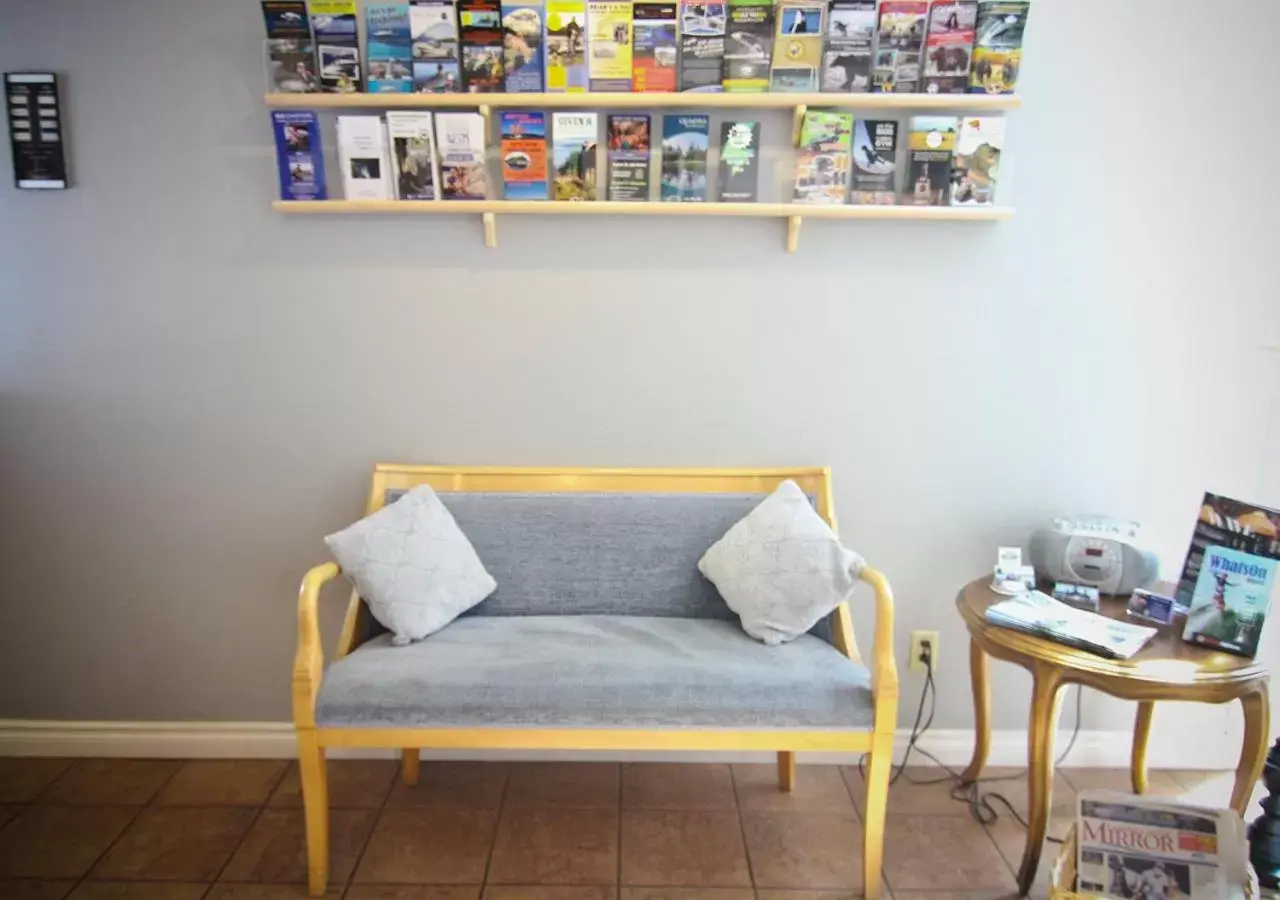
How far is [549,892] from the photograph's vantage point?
1.89 meters

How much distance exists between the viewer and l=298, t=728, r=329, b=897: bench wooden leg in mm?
1806

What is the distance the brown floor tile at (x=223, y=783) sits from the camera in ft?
7.32

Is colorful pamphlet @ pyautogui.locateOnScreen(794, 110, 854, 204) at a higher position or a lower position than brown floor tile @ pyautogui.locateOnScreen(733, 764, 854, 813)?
higher

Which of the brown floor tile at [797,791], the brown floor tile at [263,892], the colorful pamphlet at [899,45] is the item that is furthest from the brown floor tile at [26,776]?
the colorful pamphlet at [899,45]

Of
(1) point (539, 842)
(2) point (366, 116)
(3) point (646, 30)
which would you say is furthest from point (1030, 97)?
(1) point (539, 842)

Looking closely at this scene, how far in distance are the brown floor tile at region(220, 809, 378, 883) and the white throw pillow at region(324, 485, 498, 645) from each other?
56cm

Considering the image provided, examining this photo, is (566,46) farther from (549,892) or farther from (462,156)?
(549,892)

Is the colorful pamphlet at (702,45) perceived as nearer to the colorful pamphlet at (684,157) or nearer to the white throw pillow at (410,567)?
the colorful pamphlet at (684,157)

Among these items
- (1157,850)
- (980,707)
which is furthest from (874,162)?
(1157,850)

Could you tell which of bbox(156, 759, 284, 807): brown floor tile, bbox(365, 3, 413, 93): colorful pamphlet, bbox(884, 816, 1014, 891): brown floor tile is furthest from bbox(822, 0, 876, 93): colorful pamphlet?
bbox(156, 759, 284, 807): brown floor tile

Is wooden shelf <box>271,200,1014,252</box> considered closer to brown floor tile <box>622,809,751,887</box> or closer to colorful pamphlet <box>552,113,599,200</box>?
colorful pamphlet <box>552,113,599,200</box>

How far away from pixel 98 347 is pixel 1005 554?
2598 mm

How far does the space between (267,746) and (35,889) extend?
2.07 ft

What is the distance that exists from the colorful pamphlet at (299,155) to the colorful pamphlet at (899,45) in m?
1.51
